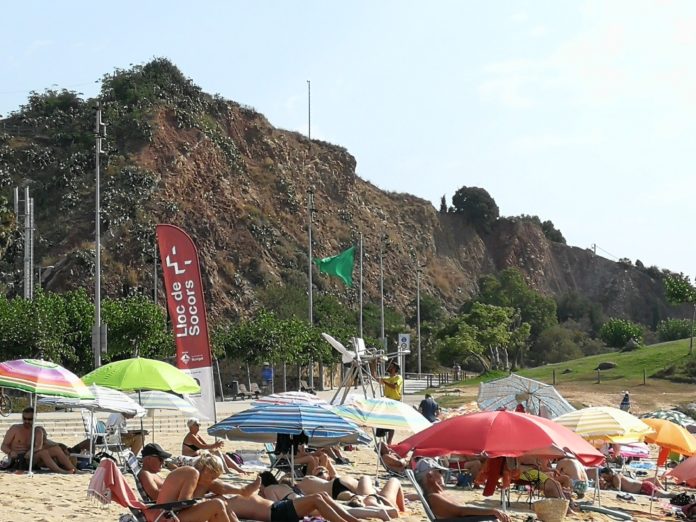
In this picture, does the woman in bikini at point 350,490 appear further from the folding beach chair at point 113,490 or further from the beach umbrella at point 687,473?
the beach umbrella at point 687,473

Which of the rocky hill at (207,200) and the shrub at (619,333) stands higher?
the rocky hill at (207,200)

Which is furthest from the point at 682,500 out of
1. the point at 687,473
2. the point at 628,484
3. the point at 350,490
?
the point at 350,490

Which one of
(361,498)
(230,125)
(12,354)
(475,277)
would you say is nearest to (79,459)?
(361,498)

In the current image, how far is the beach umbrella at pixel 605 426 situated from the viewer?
1477 centimetres

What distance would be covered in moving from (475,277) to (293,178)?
28003mm

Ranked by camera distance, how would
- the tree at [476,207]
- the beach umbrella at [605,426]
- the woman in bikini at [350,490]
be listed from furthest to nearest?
the tree at [476,207], the beach umbrella at [605,426], the woman in bikini at [350,490]

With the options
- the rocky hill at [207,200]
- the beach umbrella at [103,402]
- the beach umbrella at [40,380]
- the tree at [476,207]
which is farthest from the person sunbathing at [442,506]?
the tree at [476,207]

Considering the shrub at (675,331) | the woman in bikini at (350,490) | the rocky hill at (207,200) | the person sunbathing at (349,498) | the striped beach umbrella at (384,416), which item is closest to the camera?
the person sunbathing at (349,498)

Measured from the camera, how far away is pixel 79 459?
50.9ft

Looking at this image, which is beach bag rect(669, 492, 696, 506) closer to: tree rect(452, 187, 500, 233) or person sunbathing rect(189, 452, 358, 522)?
person sunbathing rect(189, 452, 358, 522)

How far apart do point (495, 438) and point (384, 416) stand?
14.6 feet

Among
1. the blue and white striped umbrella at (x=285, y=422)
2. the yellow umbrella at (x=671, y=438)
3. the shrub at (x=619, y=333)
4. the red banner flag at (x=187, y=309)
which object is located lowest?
the yellow umbrella at (x=671, y=438)

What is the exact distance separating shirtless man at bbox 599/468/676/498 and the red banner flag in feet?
23.4

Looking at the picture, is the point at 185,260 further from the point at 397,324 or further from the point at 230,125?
the point at 230,125
